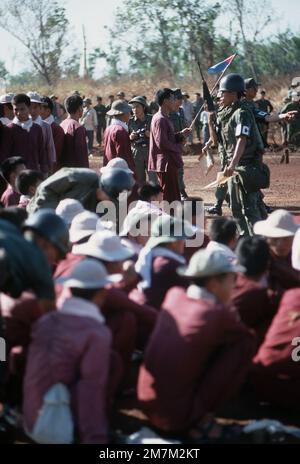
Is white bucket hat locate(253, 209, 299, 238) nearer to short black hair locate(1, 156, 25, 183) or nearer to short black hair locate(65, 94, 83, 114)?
Result: short black hair locate(1, 156, 25, 183)

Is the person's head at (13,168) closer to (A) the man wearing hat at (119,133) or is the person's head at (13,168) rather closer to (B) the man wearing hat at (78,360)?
(A) the man wearing hat at (119,133)

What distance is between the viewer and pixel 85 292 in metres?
4.54

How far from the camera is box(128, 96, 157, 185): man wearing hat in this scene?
1246 cm

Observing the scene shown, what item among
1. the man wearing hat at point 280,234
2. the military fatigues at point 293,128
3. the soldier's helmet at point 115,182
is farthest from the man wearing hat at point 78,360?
the military fatigues at point 293,128

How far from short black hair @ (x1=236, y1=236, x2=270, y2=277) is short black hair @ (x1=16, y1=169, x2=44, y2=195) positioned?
A: 2550 mm

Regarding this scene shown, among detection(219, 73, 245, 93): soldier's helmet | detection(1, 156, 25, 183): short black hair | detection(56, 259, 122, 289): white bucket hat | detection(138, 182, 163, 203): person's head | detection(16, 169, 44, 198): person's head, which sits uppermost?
detection(219, 73, 245, 93): soldier's helmet

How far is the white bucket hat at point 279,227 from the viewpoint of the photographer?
6.03 m

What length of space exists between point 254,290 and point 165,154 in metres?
5.32

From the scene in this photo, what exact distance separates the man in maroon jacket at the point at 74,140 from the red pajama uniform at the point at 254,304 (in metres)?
5.00

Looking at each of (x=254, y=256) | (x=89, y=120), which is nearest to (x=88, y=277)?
(x=254, y=256)

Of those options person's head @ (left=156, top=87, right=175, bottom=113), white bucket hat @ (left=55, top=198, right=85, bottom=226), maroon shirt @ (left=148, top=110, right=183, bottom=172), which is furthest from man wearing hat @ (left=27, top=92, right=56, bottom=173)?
white bucket hat @ (left=55, top=198, right=85, bottom=226)

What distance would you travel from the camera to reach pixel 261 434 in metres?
4.63
